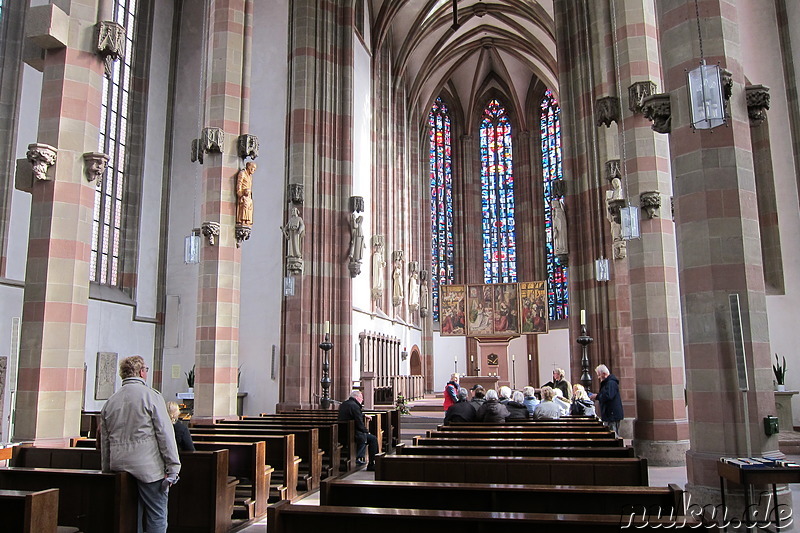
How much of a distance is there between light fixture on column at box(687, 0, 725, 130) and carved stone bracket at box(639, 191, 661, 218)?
4.94 meters

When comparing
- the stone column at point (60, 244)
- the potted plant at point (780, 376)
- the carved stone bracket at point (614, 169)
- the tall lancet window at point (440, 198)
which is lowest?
the potted plant at point (780, 376)

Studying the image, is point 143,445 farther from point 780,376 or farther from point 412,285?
point 412,285

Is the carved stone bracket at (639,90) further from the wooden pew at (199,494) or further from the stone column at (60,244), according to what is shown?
the stone column at (60,244)

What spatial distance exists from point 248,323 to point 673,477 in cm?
1385

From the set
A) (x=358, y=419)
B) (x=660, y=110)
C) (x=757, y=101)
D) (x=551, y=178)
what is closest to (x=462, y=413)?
(x=358, y=419)

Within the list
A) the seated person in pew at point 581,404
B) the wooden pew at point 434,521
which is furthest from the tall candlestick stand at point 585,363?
the wooden pew at point 434,521

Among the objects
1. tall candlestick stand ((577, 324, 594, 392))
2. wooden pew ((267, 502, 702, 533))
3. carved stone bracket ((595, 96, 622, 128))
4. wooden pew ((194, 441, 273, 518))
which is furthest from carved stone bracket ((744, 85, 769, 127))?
tall candlestick stand ((577, 324, 594, 392))

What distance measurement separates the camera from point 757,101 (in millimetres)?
6992

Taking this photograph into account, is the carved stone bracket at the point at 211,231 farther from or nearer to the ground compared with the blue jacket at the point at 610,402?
farther from the ground

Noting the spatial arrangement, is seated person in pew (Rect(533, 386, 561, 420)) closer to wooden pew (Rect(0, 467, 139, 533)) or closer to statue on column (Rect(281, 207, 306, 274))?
wooden pew (Rect(0, 467, 139, 533))

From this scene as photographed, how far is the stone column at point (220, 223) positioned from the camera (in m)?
13.4

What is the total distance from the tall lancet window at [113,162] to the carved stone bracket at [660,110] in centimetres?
1736

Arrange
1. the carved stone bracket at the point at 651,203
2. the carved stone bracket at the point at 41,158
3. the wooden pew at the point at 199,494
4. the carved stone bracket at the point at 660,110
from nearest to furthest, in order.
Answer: the wooden pew at the point at 199,494, the carved stone bracket at the point at 660,110, the carved stone bracket at the point at 41,158, the carved stone bracket at the point at 651,203

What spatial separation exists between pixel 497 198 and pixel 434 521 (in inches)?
1491
